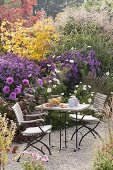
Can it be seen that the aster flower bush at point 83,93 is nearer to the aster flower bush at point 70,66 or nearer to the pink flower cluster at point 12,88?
the aster flower bush at point 70,66

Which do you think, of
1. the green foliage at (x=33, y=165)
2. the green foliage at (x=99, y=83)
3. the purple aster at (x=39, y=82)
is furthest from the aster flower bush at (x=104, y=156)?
the green foliage at (x=99, y=83)

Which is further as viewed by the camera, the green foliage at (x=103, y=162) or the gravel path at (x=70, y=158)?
the gravel path at (x=70, y=158)

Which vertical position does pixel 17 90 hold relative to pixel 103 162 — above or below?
above

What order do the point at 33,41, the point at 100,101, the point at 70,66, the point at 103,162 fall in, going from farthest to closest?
the point at 33,41 < the point at 70,66 < the point at 100,101 < the point at 103,162

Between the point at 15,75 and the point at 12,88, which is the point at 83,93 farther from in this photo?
the point at 12,88

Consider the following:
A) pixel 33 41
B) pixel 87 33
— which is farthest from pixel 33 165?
pixel 87 33

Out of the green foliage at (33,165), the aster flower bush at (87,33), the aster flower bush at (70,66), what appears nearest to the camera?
the green foliage at (33,165)

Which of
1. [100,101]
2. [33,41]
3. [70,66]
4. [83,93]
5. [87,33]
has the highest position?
[87,33]

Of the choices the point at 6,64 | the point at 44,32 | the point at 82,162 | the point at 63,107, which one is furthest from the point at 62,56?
the point at 82,162

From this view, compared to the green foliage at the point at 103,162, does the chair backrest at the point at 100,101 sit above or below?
above

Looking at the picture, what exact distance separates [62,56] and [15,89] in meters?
3.09

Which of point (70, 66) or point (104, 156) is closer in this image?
point (104, 156)

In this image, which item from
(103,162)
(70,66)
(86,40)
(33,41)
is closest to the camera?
(103,162)

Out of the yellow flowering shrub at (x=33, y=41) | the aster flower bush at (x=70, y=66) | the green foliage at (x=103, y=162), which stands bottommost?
the green foliage at (x=103, y=162)
